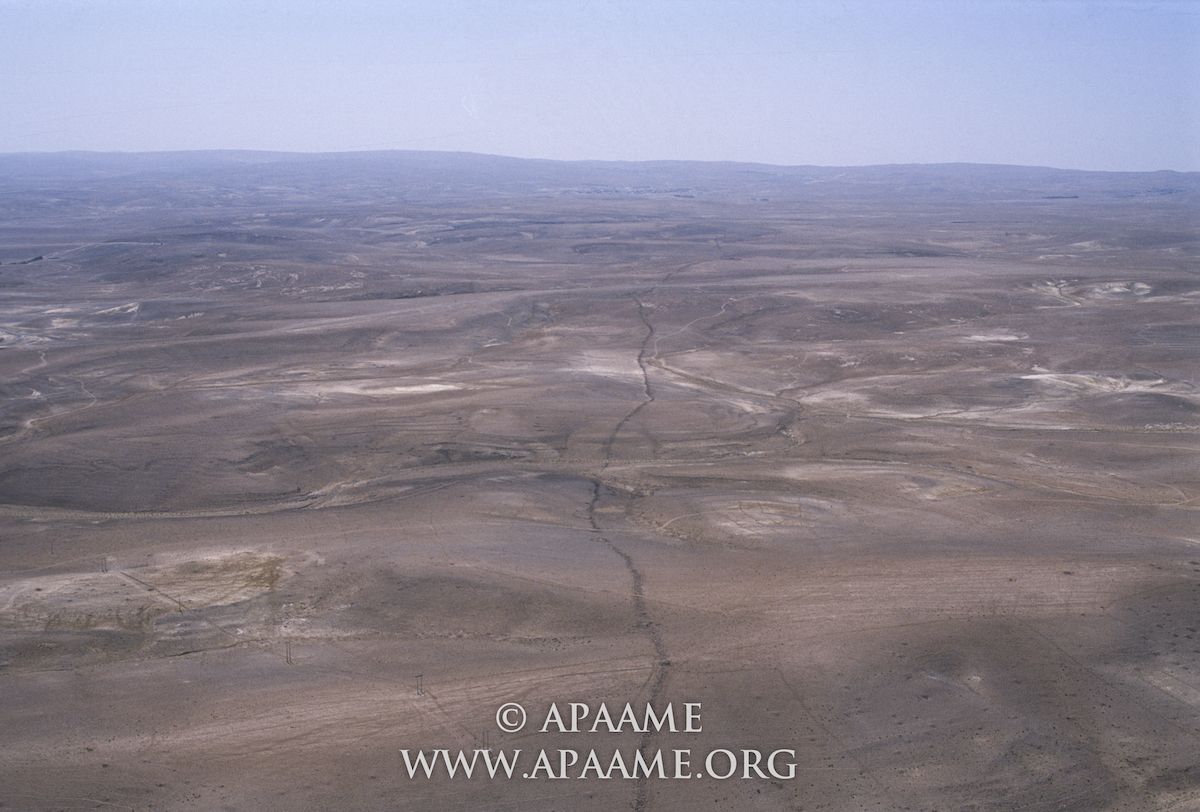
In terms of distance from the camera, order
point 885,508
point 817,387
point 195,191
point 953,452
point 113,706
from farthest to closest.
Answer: point 195,191 < point 817,387 < point 953,452 < point 885,508 < point 113,706

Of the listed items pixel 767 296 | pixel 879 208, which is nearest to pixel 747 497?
pixel 767 296

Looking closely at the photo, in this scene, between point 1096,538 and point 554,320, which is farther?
point 554,320

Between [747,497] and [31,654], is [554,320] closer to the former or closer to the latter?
[747,497]

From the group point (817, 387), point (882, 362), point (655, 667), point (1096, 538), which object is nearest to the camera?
point (655, 667)

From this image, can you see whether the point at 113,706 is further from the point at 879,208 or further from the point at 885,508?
the point at 879,208

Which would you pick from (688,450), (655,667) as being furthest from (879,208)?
(655,667)

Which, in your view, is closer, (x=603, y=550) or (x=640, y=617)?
(x=640, y=617)

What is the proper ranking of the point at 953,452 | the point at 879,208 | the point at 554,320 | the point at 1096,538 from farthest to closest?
the point at 879,208 → the point at 554,320 → the point at 953,452 → the point at 1096,538
